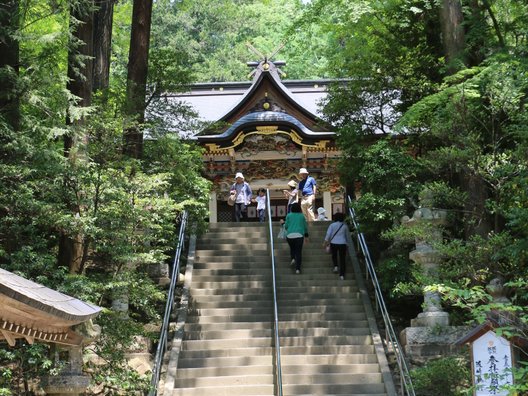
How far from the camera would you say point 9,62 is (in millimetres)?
12555

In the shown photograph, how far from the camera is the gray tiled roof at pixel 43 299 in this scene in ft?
15.5

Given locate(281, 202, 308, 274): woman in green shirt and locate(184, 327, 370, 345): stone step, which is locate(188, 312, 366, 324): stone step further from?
locate(281, 202, 308, 274): woman in green shirt

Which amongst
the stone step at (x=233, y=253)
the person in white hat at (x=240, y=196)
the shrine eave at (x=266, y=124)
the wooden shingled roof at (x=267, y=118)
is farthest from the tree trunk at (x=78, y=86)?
the shrine eave at (x=266, y=124)

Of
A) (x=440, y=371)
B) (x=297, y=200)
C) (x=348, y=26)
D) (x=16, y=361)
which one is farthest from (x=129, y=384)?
(x=348, y=26)

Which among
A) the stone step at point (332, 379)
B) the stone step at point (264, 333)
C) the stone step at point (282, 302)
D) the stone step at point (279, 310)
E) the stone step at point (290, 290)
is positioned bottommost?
the stone step at point (332, 379)

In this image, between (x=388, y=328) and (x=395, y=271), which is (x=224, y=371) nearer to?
(x=388, y=328)

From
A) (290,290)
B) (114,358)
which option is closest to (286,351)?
(290,290)

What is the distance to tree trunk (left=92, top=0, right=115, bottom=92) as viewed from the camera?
596 inches

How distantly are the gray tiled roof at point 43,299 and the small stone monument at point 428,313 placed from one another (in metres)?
6.77

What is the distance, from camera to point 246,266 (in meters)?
15.7

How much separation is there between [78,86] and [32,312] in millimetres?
7942

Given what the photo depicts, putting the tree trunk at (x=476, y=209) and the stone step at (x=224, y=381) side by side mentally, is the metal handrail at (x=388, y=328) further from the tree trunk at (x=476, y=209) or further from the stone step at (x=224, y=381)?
the stone step at (x=224, y=381)

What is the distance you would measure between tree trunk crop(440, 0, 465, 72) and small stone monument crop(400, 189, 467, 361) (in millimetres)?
2548

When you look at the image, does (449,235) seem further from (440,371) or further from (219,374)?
(219,374)
